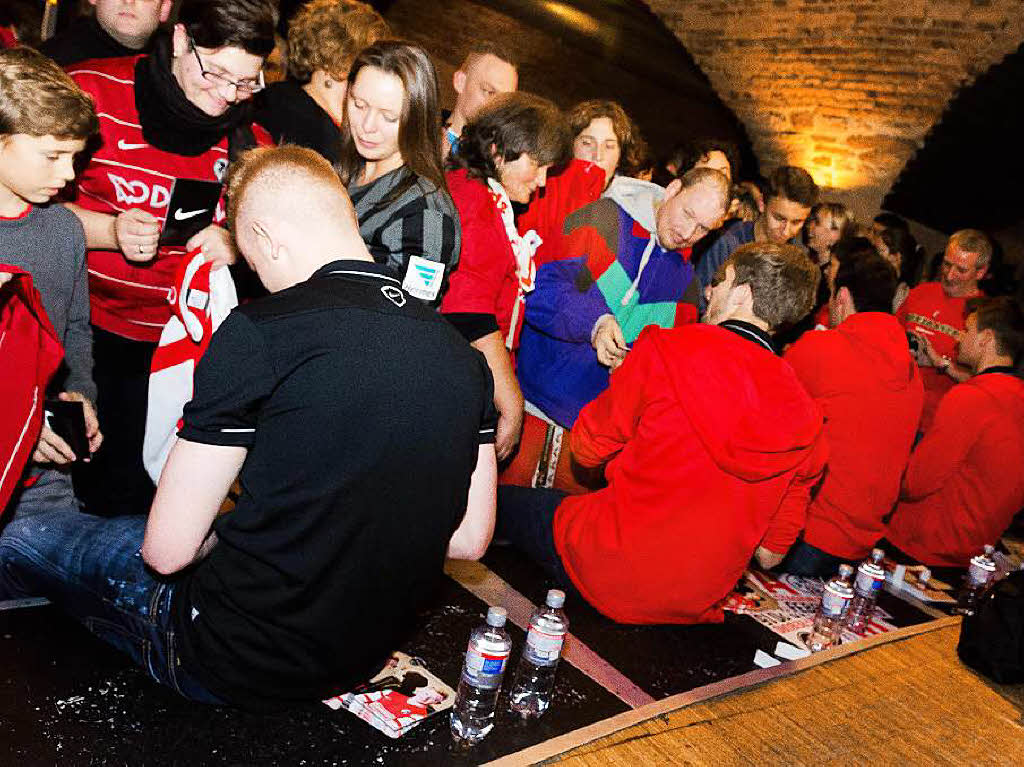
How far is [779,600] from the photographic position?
3.40 meters

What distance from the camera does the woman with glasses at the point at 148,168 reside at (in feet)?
7.43

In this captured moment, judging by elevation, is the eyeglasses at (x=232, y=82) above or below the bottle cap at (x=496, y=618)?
above

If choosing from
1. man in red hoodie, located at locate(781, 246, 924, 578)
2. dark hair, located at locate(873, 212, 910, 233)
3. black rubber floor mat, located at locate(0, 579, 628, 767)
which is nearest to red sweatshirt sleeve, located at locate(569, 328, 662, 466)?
black rubber floor mat, located at locate(0, 579, 628, 767)

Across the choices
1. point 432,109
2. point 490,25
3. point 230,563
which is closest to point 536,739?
point 230,563

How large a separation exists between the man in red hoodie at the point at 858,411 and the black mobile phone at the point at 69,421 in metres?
2.53

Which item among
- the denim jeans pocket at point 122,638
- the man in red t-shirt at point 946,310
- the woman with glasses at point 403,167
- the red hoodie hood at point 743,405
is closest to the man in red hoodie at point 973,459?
the man in red t-shirt at point 946,310

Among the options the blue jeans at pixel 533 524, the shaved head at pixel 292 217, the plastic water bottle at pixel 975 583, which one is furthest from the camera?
the plastic water bottle at pixel 975 583

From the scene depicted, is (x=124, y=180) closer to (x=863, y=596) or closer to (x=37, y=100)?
(x=37, y=100)

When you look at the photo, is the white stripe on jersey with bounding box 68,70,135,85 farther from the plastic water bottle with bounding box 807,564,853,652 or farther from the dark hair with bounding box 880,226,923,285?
the dark hair with bounding box 880,226,923,285

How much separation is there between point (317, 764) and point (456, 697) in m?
0.44

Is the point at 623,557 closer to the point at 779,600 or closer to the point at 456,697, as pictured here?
the point at 456,697

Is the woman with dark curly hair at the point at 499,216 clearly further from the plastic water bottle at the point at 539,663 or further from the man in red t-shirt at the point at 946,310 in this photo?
the man in red t-shirt at the point at 946,310

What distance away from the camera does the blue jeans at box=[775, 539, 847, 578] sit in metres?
3.65

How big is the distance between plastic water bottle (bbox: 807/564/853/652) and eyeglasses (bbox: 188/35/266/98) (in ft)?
8.09
